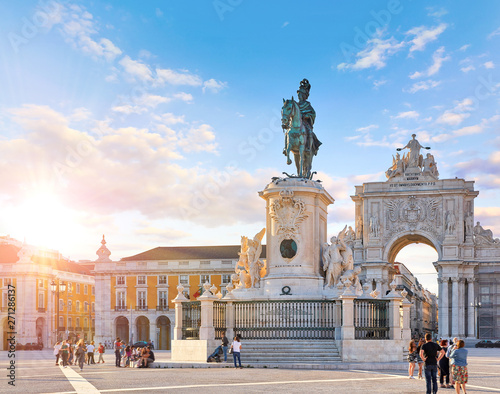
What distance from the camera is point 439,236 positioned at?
84750 millimetres

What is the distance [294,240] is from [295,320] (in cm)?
279

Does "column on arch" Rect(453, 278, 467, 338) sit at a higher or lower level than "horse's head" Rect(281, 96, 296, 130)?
lower

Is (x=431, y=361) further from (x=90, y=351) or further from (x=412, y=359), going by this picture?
(x=90, y=351)

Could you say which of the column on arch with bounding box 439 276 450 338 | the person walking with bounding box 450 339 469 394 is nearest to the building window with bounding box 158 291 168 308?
the column on arch with bounding box 439 276 450 338

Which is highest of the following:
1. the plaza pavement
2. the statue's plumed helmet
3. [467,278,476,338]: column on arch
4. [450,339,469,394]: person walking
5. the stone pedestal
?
the statue's plumed helmet

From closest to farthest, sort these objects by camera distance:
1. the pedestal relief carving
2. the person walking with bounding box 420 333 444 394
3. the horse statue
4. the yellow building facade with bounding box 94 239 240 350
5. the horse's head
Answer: the person walking with bounding box 420 333 444 394 < the pedestal relief carving < the horse statue < the horse's head < the yellow building facade with bounding box 94 239 240 350

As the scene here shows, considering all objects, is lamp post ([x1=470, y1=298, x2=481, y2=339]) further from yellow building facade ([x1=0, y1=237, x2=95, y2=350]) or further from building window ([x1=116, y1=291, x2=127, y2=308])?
yellow building facade ([x1=0, y1=237, x2=95, y2=350])

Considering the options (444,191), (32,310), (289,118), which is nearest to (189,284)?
(32,310)

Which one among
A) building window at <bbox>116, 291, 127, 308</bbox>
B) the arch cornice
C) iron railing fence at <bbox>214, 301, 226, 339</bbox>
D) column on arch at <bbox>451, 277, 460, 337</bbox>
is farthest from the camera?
the arch cornice

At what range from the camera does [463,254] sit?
8350cm

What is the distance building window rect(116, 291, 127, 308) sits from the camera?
84938 millimetres

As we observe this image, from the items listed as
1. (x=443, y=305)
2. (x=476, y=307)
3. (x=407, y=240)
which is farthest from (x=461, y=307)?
(x=407, y=240)

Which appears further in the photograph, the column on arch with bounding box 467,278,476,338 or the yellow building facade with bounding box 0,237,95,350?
the yellow building facade with bounding box 0,237,95,350

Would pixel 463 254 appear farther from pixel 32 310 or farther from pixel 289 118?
pixel 289 118
